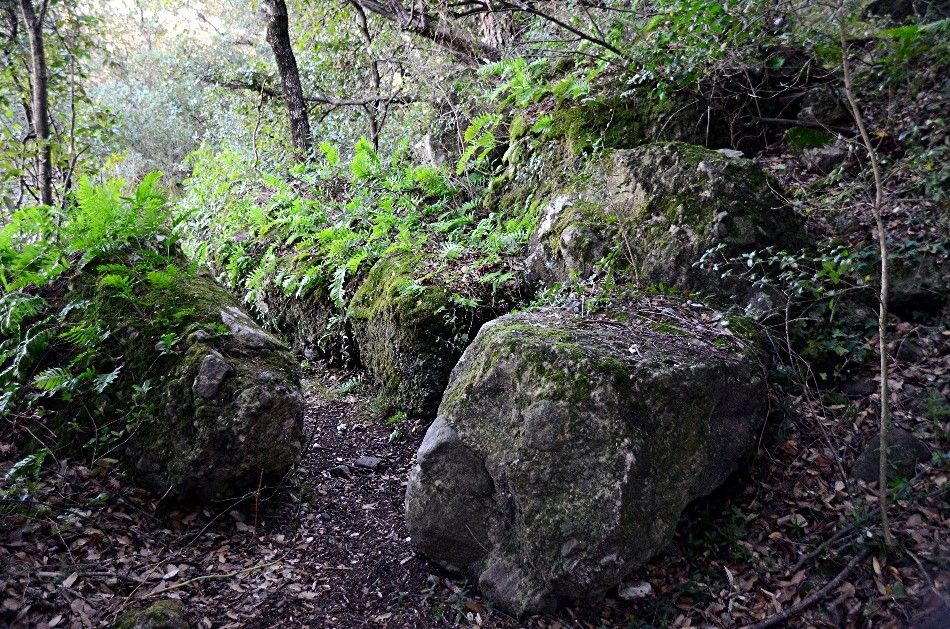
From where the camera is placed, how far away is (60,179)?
7395 millimetres

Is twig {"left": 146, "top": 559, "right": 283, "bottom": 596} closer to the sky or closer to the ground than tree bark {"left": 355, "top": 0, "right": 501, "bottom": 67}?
closer to the ground

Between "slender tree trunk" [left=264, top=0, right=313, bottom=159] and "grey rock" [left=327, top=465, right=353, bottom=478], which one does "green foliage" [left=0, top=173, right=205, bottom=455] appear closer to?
"grey rock" [left=327, top=465, right=353, bottom=478]

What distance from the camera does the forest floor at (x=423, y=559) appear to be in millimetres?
2869

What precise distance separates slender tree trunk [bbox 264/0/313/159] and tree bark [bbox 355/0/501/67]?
1216 millimetres

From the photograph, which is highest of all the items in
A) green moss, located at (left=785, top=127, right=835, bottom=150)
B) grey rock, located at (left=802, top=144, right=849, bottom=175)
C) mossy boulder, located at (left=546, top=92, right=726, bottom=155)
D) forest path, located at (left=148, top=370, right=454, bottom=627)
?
mossy boulder, located at (left=546, top=92, right=726, bottom=155)

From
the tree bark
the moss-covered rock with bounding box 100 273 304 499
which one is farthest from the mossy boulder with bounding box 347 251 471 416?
the tree bark

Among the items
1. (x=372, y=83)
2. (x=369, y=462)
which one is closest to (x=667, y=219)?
(x=369, y=462)

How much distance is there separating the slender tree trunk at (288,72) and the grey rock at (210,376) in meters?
5.87

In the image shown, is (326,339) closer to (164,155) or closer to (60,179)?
(60,179)

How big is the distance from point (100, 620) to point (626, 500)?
8.86 feet

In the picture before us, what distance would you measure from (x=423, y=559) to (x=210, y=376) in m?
1.86

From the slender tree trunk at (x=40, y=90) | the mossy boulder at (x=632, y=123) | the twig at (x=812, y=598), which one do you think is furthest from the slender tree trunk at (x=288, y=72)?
the twig at (x=812, y=598)

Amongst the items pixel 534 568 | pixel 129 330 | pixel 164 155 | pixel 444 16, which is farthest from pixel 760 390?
pixel 164 155

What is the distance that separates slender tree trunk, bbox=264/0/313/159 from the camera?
8430 millimetres
